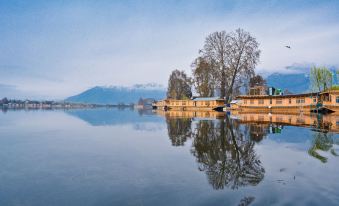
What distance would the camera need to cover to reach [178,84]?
98000 mm

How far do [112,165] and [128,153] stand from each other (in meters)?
2.10

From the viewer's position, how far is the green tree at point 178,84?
319 ft

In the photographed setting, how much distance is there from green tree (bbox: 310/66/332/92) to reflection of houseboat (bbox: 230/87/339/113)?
36.5 feet

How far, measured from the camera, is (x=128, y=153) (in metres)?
10.7

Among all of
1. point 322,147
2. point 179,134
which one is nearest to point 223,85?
point 179,134

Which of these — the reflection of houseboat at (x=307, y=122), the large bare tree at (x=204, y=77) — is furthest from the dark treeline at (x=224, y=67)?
the reflection of houseboat at (x=307, y=122)

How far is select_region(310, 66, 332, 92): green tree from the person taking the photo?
189 feet

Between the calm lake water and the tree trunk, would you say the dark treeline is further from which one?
the calm lake water

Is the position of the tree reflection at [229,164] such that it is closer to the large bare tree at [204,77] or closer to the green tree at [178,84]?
the large bare tree at [204,77]

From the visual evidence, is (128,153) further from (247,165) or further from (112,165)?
(247,165)

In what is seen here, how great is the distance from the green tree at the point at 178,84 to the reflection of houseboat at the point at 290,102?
39798 millimetres

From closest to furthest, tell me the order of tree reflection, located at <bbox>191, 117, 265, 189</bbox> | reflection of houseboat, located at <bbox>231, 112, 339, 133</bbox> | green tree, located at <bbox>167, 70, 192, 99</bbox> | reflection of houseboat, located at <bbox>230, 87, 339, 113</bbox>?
tree reflection, located at <bbox>191, 117, 265, 189</bbox> → reflection of houseboat, located at <bbox>231, 112, 339, 133</bbox> → reflection of houseboat, located at <bbox>230, 87, 339, 113</bbox> → green tree, located at <bbox>167, 70, 192, 99</bbox>

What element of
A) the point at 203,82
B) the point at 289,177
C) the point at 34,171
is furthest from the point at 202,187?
the point at 203,82

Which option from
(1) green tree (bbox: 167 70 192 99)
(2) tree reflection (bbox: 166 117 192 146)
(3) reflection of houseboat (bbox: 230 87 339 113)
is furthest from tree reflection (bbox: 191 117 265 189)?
(1) green tree (bbox: 167 70 192 99)
